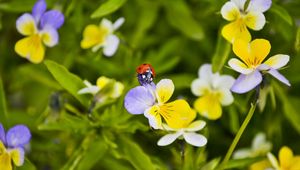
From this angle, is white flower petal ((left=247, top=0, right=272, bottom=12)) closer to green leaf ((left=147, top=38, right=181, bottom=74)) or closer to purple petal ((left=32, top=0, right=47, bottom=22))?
green leaf ((left=147, top=38, right=181, bottom=74))

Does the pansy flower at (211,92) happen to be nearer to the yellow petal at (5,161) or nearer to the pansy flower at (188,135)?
the pansy flower at (188,135)

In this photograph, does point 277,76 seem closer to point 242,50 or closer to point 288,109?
point 242,50

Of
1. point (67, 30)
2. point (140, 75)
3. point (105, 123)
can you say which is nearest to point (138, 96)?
point (140, 75)

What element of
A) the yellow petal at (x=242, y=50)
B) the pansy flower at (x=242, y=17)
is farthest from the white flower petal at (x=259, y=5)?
the yellow petal at (x=242, y=50)

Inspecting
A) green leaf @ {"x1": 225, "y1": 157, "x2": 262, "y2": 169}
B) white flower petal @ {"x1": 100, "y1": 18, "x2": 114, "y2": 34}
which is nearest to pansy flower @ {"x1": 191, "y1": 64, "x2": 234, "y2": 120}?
green leaf @ {"x1": 225, "y1": 157, "x2": 262, "y2": 169}

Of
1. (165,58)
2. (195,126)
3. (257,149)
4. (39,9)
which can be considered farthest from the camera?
(165,58)

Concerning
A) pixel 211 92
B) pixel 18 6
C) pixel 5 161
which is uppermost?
pixel 18 6

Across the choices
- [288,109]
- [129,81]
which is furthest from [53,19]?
[288,109]
